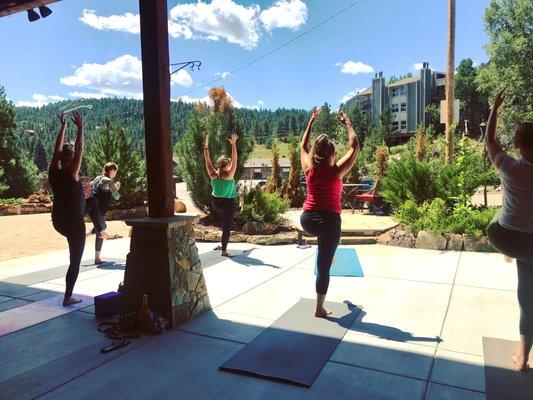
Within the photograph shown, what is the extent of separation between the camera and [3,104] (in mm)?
21891

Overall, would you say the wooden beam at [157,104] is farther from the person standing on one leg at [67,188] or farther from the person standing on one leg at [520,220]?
the person standing on one leg at [520,220]

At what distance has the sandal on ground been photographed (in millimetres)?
3277

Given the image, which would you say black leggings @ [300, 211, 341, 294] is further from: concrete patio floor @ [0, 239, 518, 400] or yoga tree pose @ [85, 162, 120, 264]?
yoga tree pose @ [85, 162, 120, 264]

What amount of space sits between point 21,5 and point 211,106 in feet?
16.3

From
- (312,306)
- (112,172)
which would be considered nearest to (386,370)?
(312,306)

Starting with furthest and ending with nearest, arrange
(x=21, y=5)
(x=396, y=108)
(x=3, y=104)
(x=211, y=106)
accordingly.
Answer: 1. (x=396, y=108)
2. (x=3, y=104)
3. (x=211, y=106)
4. (x=21, y=5)

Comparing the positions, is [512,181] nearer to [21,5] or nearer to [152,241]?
[152,241]

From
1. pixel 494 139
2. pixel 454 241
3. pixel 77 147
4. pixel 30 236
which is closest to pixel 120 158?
pixel 30 236

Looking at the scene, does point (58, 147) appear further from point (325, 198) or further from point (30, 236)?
point (30, 236)

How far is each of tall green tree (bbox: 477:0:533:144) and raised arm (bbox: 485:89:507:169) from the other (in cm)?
3145

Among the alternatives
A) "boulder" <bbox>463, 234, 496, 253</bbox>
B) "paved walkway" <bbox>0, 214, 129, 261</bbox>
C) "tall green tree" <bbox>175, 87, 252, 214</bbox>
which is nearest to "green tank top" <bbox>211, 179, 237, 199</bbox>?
"tall green tree" <bbox>175, 87, 252, 214</bbox>

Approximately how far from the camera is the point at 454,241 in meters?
6.93

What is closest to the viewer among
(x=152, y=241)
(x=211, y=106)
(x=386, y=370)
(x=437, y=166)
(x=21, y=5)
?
(x=386, y=370)

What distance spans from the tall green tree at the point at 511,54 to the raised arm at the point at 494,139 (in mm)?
31455
